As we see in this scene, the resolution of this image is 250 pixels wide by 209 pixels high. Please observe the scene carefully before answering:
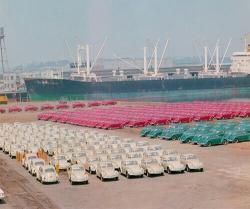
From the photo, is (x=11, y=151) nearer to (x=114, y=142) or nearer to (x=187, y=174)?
(x=114, y=142)

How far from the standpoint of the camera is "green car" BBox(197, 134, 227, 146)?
213 feet

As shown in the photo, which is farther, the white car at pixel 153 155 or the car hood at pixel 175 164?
the white car at pixel 153 155

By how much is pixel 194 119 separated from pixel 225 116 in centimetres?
638

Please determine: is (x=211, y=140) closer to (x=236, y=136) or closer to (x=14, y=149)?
(x=236, y=136)

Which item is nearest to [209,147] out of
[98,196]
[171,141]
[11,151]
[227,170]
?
[171,141]

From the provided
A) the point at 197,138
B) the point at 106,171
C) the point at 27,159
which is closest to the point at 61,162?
the point at 27,159

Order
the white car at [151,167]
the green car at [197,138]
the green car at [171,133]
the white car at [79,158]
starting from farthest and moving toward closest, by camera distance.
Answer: the green car at [171,133] → the green car at [197,138] → the white car at [79,158] → the white car at [151,167]

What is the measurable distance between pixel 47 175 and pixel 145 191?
8.98 meters

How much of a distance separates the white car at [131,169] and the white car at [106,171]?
1099 mm

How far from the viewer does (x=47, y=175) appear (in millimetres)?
44844

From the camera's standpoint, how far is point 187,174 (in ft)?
154

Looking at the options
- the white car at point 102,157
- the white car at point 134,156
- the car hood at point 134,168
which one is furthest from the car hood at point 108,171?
the white car at point 134,156

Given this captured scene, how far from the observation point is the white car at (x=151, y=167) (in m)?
46.3

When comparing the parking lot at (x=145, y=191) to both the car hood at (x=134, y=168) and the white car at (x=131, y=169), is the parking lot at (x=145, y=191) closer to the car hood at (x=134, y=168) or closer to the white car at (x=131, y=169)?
the white car at (x=131, y=169)
